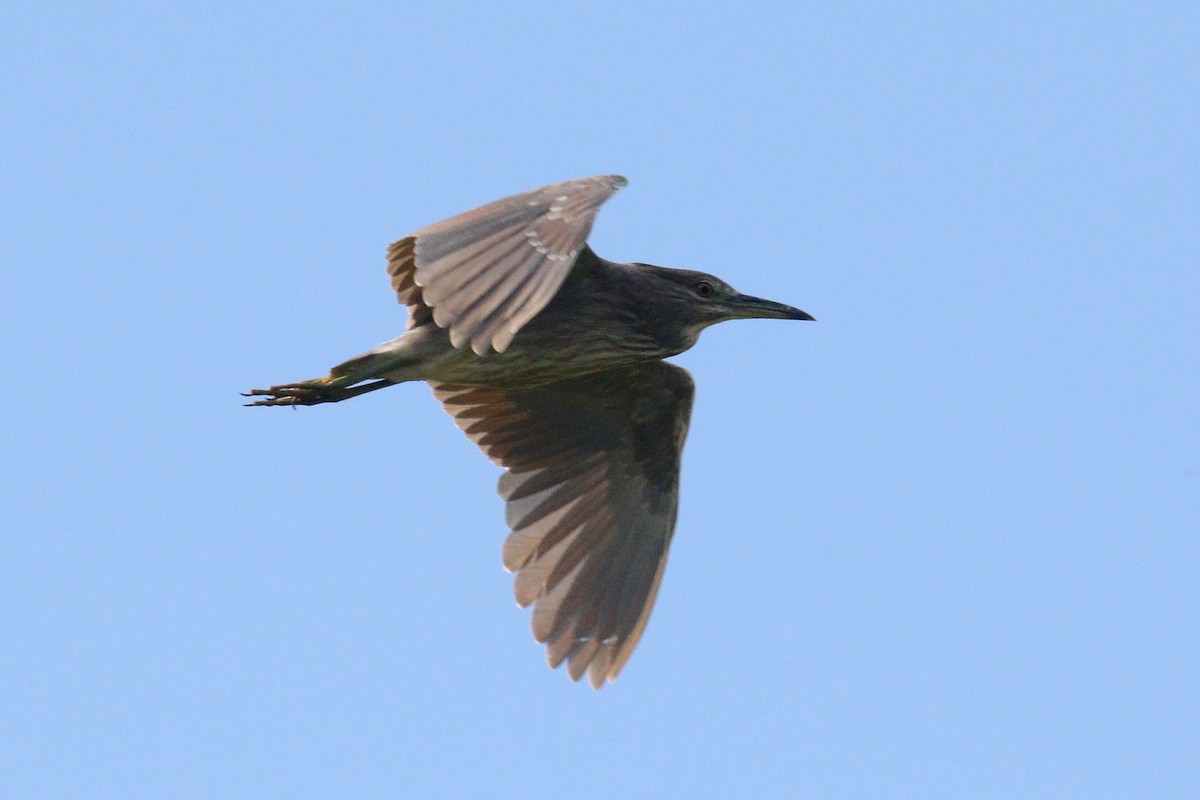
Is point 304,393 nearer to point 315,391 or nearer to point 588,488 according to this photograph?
point 315,391

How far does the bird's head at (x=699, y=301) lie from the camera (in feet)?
30.1

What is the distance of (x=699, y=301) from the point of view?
9289mm

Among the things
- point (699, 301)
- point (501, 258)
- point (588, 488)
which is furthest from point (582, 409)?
point (501, 258)

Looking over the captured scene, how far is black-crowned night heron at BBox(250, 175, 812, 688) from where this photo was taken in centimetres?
880

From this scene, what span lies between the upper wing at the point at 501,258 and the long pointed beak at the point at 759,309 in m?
1.80

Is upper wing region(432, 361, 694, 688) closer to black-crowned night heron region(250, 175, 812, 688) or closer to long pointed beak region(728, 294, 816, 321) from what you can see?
black-crowned night heron region(250, 175, 812, 688)

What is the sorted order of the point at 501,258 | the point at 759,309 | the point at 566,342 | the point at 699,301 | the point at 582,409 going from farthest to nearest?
the point at 582,409, the point at 759,309, the point at 699,301, the point at 566,342, the point at 501,258

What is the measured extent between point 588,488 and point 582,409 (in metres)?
0.50

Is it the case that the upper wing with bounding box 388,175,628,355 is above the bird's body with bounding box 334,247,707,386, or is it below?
below

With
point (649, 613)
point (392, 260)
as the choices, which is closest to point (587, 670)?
point (649, 613)

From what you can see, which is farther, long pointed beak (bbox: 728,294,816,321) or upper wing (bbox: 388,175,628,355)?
long pointed beak (bbox: 728,294,816,321)

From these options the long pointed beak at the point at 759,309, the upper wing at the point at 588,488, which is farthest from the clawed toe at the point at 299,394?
the long pointed beak at the point at 759,309

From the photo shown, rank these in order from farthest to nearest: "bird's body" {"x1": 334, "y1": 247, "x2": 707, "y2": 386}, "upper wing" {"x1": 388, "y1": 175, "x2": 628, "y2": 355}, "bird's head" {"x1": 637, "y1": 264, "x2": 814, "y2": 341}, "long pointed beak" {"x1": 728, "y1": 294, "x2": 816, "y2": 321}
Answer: "long pointed beak" {"x1": 728, "y1": 294, "x2": 816, "y2": 321}, "bird's head" {"x1": 637, "y1": 264, "x2": 814, "y2": 341}, "bird's body" {"x1": 334, "y1": 247, "x2": 707, "y2": 386}, "upper wing" {"x1": 388, "y1": 175, "x2": 628, "y2": 355}

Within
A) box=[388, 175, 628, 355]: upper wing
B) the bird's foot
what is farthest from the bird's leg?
box=[388, 175, 628, 355]: upper wing
